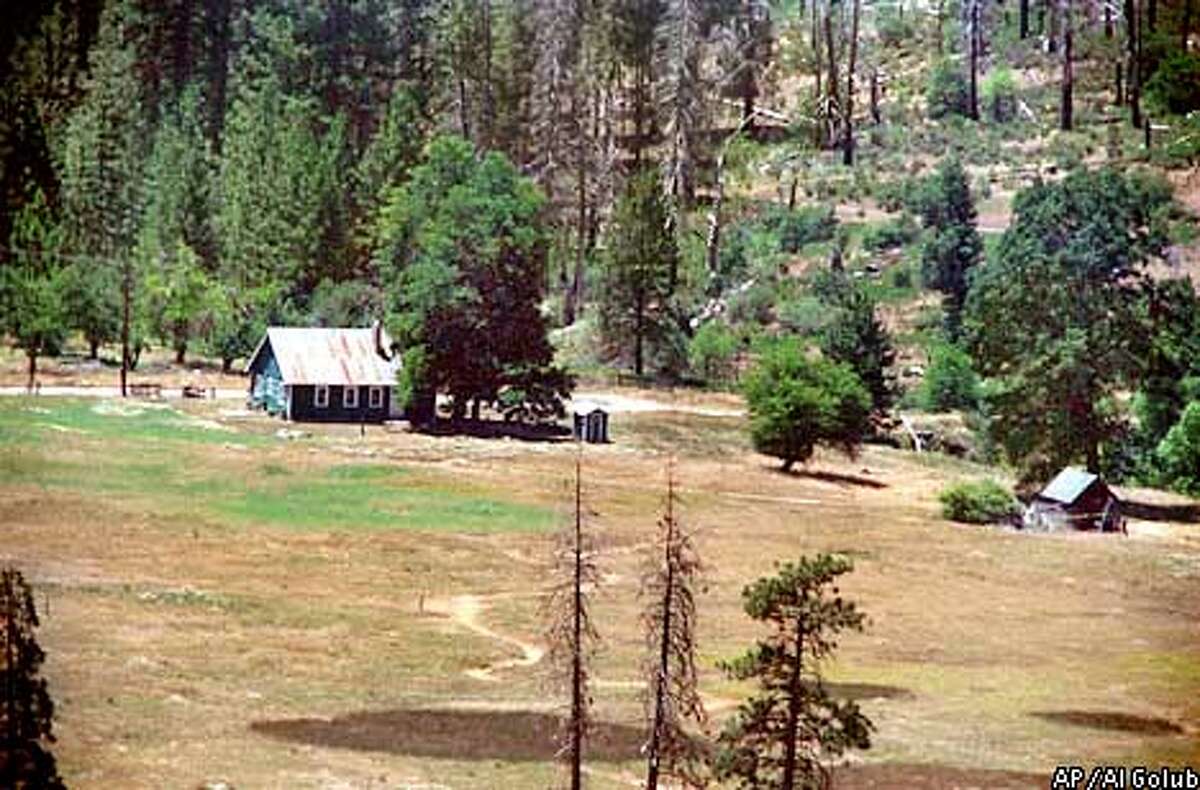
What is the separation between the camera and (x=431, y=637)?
12445 mm

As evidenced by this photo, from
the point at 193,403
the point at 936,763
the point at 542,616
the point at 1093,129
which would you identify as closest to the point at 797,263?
the point at 1093,129

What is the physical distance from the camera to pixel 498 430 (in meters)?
15.8

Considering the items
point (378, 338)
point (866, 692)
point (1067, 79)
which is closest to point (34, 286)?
point (378, 338)

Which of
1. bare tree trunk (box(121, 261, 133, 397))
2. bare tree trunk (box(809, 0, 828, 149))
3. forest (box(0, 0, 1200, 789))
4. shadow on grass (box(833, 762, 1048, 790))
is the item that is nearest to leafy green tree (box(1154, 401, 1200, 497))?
forest (box(0, 0, 1200, 789))

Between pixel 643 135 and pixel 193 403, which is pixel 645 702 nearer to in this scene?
pixel 643 135

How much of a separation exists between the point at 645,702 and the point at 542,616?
146cm

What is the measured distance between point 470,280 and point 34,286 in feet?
12.3

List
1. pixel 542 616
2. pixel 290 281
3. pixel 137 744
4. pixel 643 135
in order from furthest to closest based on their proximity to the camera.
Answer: pixel 290 281
pixel 643 135
pixel 542 616
pixel 137 744

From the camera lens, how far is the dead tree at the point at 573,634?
33.8 feet

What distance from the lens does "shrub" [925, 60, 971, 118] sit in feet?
82.0

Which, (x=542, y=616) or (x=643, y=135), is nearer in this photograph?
(x=542, y=616)

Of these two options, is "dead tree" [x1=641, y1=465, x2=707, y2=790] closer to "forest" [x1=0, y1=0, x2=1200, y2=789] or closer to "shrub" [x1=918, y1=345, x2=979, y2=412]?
"forest" [x1=0, y1=0, x2=1200, y2=789]

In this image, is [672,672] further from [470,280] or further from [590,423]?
[470,280]

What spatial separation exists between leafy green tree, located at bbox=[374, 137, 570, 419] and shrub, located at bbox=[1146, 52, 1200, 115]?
4329mm
